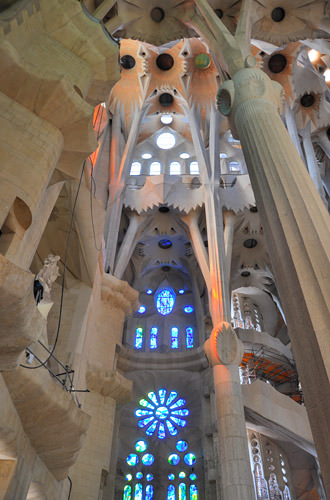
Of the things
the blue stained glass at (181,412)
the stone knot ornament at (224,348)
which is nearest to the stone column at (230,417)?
the stone knot ornament at (224,348)

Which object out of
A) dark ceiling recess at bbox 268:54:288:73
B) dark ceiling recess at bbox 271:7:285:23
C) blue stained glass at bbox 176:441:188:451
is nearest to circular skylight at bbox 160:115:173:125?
dark ceiling recess at bbox 268:54:288:73

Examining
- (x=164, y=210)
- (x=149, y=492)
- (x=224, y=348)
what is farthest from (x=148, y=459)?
(x=164, y=210)

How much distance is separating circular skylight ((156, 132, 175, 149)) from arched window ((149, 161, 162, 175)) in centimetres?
115

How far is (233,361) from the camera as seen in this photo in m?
11.1

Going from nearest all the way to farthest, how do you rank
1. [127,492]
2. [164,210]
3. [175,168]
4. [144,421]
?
1. [127,492]
2. [144,421]
3. [164,210]
4. [175,168]

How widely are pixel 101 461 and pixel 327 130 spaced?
573 inches

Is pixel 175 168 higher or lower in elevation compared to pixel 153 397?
higher

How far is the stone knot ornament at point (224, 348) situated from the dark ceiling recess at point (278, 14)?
839 cm

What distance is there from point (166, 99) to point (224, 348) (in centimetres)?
1262

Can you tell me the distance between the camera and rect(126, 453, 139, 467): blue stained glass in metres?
15.5

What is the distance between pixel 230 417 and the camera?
10.1m

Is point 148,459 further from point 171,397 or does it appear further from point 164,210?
point 164,210

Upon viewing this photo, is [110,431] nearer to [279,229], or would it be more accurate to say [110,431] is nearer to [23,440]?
[23,440]

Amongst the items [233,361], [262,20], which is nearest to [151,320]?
[233,361]
